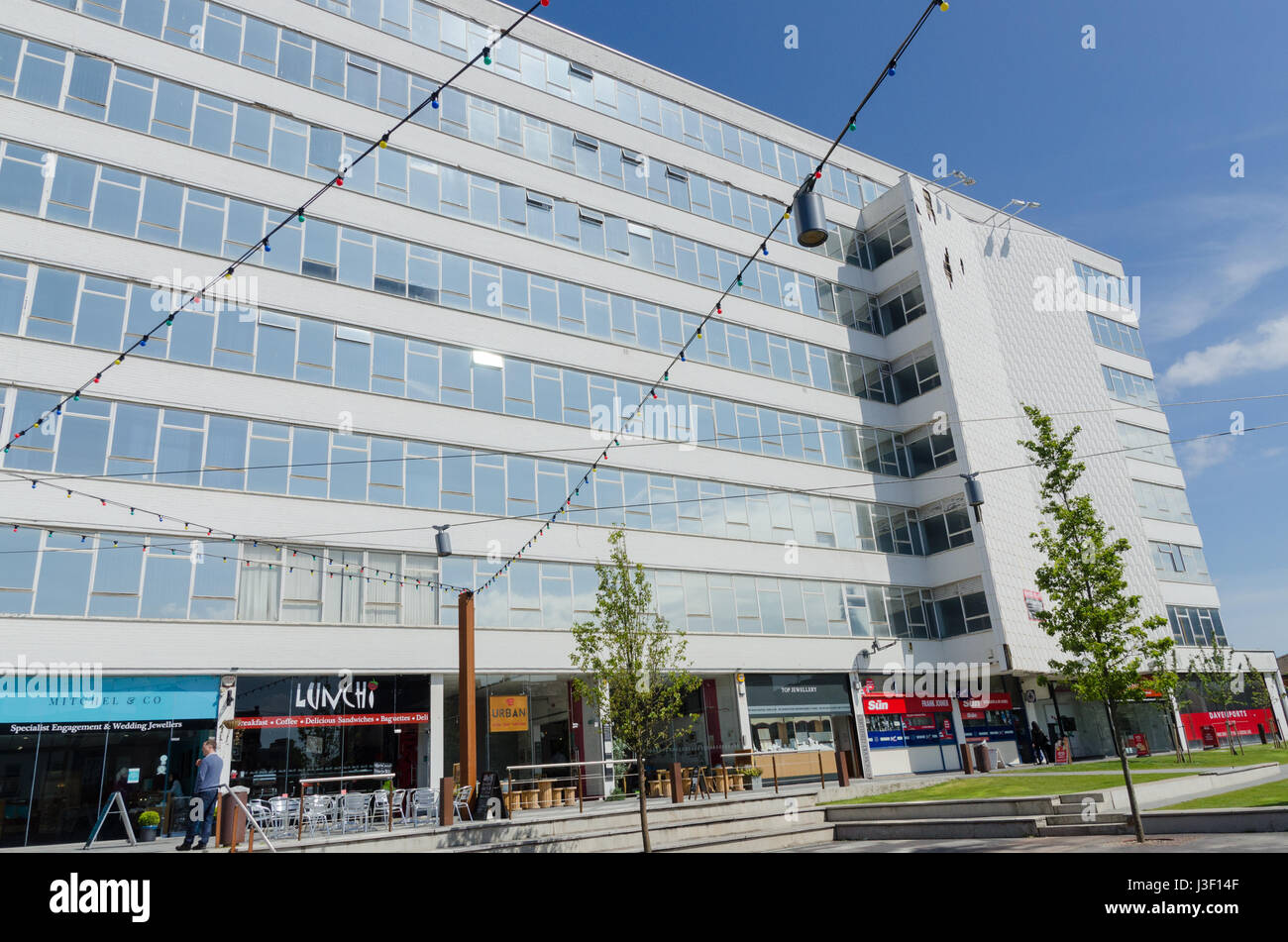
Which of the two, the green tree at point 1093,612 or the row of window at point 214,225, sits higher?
the row of window at point 214,225

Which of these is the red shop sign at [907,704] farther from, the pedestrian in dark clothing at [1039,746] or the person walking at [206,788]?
the person walking at [206,788]

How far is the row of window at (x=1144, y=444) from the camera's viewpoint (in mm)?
44719

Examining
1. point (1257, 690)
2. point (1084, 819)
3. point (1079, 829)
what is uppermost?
point (1257, 690)

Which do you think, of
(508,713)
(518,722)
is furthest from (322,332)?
(518,722)

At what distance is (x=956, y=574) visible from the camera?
1379 inches

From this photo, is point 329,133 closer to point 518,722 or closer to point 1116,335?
point 518,722

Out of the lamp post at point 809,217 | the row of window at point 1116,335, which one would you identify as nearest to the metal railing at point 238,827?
the lamp post at point 809,217

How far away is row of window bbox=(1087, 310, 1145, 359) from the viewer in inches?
1845

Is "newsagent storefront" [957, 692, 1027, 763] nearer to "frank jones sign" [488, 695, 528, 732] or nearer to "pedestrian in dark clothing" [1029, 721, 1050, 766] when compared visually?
"pedestrian in dark clothing" [1029, 721, 1050, 766]

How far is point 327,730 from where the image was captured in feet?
73.2

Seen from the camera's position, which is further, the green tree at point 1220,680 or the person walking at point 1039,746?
the green tree at point 1220,680

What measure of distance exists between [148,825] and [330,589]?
6747 millimetres

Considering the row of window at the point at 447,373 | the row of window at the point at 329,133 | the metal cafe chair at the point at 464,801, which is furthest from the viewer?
the row of window at the point at 329,133

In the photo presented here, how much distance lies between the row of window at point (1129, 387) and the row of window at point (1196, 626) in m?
11.1
